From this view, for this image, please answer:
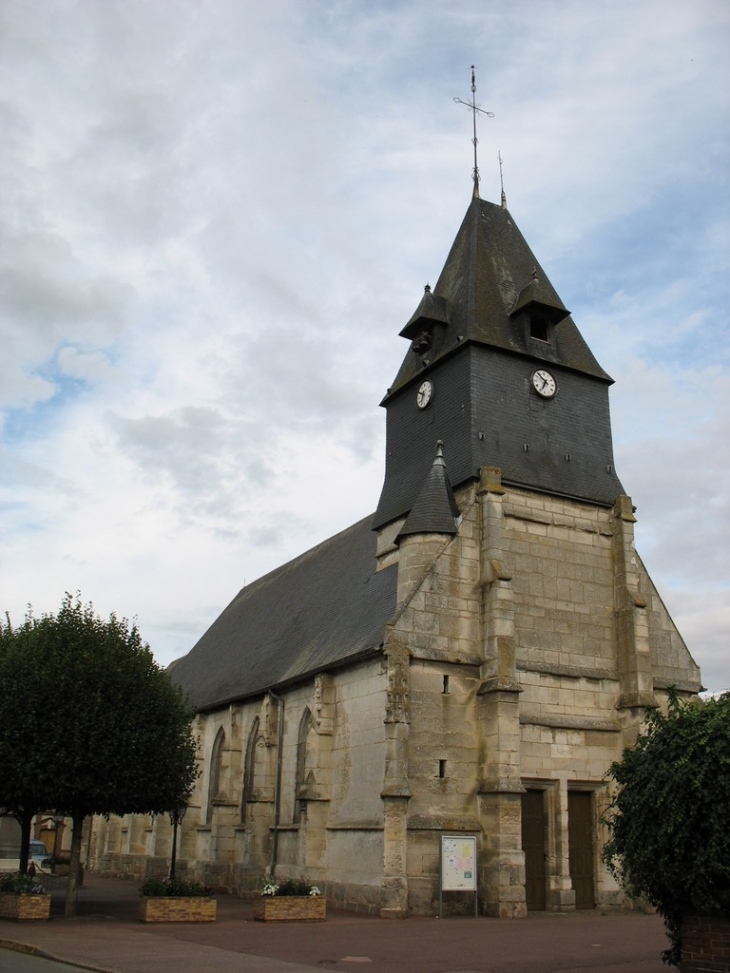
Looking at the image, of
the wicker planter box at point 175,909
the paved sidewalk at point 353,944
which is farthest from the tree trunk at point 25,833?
the wicker planter box at point 175,909

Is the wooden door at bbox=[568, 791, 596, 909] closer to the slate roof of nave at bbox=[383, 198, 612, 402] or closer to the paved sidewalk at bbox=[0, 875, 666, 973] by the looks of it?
the paved sidewalk at bbox=[0, 875, 666, 973]

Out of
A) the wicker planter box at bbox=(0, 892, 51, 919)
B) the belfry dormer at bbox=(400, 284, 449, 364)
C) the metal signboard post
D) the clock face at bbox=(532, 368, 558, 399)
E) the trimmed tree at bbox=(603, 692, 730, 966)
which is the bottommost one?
the wicker planter box at bbox=(0, 892, 51, 919)

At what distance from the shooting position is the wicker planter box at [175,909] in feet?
59.8

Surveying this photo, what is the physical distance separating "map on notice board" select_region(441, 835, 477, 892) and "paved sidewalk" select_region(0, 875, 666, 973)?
0.72 metres

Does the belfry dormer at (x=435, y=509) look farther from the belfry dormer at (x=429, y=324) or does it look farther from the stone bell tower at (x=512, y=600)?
the belfry dormer at (x=429, y=324)

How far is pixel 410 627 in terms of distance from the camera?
21.0 metres

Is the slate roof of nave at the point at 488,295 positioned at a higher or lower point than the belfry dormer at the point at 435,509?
higher

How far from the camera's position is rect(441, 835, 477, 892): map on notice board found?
18891 mm

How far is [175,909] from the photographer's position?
1827cm

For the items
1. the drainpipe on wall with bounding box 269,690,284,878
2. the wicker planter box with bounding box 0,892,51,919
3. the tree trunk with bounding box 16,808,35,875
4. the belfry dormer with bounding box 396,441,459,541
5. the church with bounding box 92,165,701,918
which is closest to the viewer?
the wicker planter box with bounding box 0,892,51,919

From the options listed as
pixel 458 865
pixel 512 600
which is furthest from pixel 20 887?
pixel 512 600

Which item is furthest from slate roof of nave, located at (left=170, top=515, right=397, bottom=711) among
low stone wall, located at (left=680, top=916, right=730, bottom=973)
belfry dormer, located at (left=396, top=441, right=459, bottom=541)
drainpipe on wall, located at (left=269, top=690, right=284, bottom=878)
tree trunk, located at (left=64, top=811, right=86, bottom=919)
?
low stone wall, located at (left=680, top=916, right=730, bottom=973)

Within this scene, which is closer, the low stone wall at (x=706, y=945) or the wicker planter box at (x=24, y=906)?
the low stone wall at (x=706, y=945)

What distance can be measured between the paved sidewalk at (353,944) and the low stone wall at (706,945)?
1.89 meters
